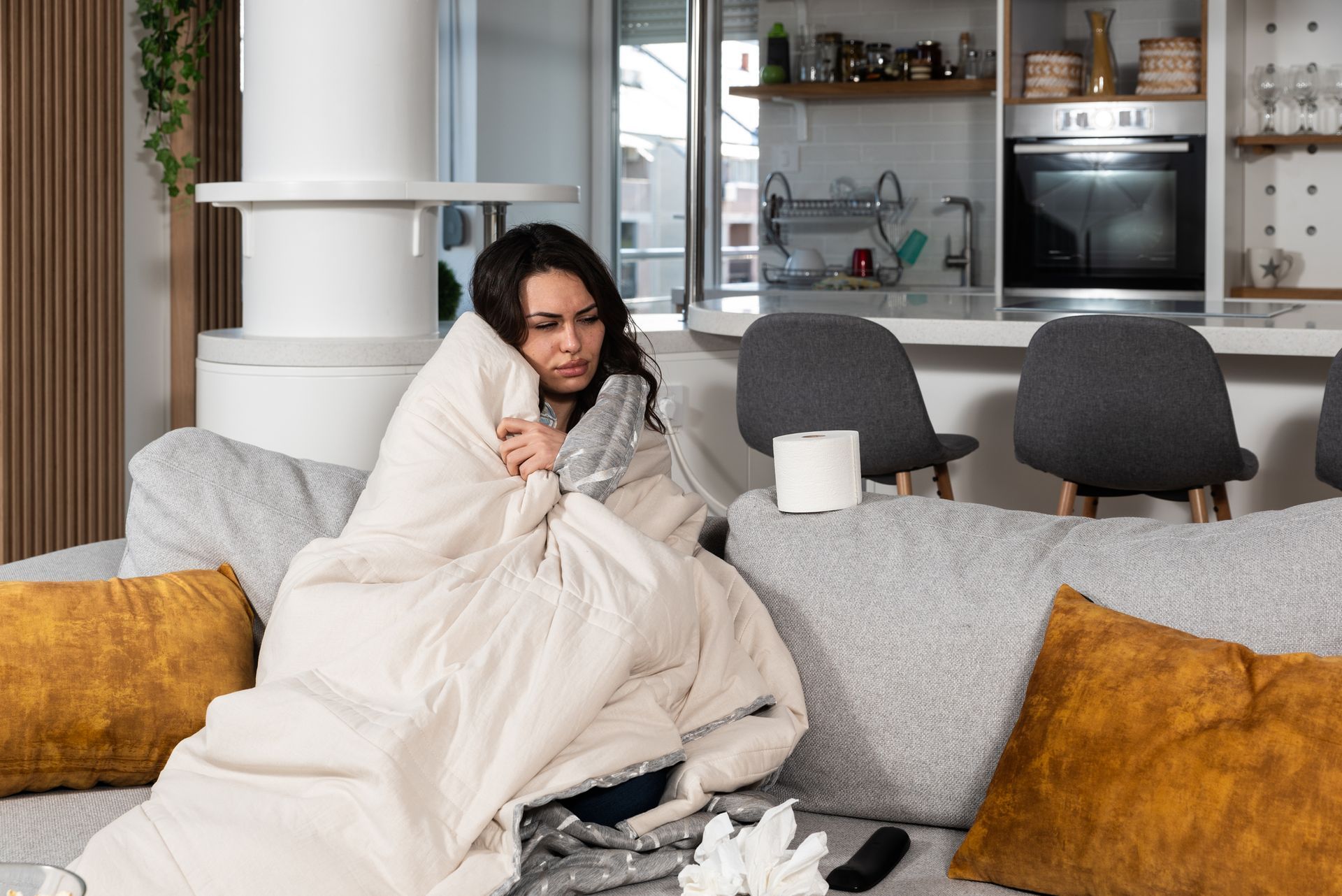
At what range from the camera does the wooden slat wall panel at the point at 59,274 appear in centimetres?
364

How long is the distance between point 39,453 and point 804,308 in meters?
2.15

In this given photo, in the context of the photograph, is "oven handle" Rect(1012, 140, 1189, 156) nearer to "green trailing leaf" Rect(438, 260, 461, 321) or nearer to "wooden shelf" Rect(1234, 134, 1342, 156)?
"wooden shelf" Rect(1234, 134, 1342, 156)

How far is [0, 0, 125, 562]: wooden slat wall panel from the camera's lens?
364 centimetres

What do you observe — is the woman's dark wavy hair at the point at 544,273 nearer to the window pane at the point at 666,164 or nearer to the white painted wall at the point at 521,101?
the white painted wall at the point at 521,101

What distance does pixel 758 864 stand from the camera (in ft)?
4.16

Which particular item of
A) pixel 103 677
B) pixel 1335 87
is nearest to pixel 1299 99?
pixel 1335 87

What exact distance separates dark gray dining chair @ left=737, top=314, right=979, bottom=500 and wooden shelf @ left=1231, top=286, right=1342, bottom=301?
102 inches

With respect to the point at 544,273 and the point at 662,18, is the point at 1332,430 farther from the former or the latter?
the point at 662,18

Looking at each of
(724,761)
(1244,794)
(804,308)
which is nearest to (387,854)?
(724,761)

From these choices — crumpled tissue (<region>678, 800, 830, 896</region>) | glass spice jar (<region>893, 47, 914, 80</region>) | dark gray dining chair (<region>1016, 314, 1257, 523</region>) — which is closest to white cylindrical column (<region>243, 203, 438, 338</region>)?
dark gray dining chair (<region>1016, 314, 1257, 523</region>)

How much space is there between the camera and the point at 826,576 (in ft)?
6.30

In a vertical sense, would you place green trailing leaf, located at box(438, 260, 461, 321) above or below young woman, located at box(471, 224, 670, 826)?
above

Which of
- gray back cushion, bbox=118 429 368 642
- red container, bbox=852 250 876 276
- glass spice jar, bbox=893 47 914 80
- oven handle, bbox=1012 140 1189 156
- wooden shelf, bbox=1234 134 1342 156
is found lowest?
gray back cushion, bbox=118 429 368 642

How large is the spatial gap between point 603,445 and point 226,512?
23.5 inches
